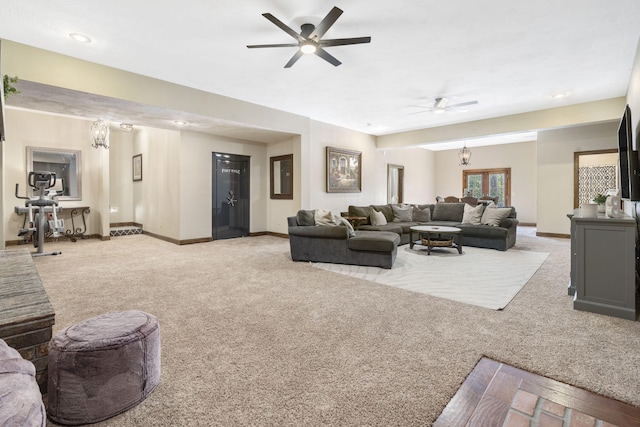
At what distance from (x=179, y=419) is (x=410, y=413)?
1.14 meters

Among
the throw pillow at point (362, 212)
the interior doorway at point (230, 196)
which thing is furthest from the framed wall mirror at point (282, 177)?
the throw pillow at point (362, 212)

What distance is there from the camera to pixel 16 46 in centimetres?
368

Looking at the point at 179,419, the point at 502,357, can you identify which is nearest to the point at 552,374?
the point at 502,357

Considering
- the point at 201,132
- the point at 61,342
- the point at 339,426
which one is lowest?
the point at 339,426

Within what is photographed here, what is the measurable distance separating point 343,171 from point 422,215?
2.28 m

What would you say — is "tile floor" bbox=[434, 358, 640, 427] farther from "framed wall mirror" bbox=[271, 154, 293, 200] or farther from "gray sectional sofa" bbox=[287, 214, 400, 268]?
"framed wall mirror" bbox=[271, 154, 293, 200]

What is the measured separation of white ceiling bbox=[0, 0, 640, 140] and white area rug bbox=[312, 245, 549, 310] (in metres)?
2.84

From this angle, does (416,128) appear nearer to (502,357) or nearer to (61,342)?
(502,357)

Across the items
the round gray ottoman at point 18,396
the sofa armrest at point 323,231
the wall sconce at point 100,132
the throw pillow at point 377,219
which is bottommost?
the round gray ottoman at point 18,396

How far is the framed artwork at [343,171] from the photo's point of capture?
25.7ft

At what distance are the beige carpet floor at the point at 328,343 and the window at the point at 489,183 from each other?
7.81m

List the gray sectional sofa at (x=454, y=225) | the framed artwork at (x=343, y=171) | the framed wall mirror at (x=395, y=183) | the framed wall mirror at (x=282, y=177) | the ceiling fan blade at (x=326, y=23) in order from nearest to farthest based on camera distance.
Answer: the ceiling fan blade at (x=326, y=23) → the gray sectional sofa at (x=454, y=225) → the framed wall mirror at (x=282, y=177) → the framed artwork at (x=343, y=171) → the framed wall mirror at (x=395, y=183)

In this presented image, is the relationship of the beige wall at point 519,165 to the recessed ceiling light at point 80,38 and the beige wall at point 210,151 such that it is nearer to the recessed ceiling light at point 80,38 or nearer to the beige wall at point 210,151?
the beige wall at point 210,151

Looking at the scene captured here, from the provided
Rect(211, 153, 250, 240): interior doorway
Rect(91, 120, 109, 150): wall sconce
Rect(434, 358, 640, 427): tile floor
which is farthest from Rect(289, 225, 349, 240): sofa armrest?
Rect(91, 120, 109, 150): wall sconce
